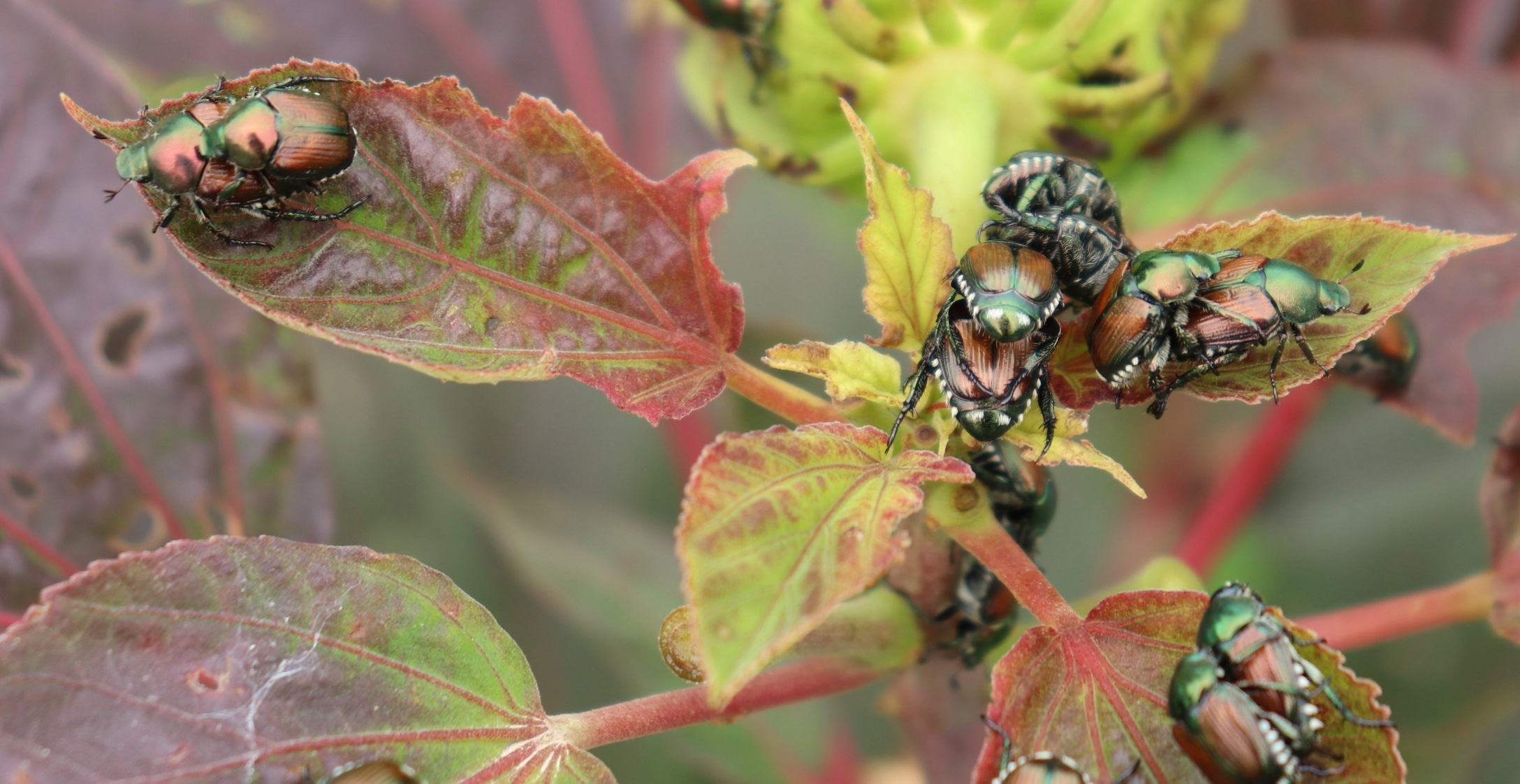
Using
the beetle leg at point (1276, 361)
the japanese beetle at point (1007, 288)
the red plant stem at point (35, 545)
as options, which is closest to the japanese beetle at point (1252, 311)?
the beetle leg at point (1276, 361)

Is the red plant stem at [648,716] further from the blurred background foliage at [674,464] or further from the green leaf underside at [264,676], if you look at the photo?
the blurred background foliage at [674,464]

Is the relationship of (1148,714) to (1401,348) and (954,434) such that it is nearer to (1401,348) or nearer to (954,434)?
(954,434)

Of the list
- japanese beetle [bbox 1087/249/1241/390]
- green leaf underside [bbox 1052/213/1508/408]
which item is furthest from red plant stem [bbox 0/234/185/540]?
green leaf underside [bbox 1052/213/1508/408]

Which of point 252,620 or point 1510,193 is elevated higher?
point 252,620

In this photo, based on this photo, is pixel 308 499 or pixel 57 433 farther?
pixel 308 499

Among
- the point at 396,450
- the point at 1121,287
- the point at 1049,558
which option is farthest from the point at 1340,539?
the point at 396,450

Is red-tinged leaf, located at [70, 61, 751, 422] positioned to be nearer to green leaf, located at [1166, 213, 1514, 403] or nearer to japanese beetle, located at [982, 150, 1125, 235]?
japanese beetle, located at [982, 150, 1125, 235]

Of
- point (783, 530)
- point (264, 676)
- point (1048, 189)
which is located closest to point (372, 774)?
point (264, 676)

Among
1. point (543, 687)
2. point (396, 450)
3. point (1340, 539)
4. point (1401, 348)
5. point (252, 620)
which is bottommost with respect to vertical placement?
point (1340, 539)
